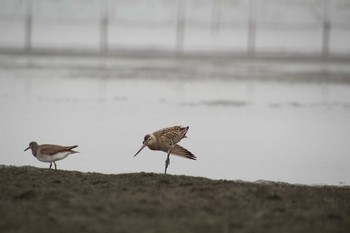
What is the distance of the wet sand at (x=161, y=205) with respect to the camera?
192 inches

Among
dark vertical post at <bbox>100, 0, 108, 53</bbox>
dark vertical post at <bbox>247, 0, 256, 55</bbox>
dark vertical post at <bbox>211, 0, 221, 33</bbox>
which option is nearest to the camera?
dark vertical post at <bbox>100, 0, 108, 53</bbox>

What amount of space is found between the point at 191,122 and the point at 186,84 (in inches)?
238

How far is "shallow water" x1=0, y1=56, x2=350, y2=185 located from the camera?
770 cm

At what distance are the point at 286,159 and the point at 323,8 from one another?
27.0 meters

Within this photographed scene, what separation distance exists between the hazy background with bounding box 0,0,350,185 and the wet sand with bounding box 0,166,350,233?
0.90 meters

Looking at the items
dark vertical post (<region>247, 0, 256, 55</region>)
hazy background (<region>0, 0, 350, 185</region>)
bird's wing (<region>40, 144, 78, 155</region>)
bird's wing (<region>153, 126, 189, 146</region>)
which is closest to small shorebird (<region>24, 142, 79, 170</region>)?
bird's wing (<region>40, 144, 78, 155</region>)

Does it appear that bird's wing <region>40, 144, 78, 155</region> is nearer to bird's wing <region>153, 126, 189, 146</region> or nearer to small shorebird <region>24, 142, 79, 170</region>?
small shorebird <region>24, 142, 79, 170</region>

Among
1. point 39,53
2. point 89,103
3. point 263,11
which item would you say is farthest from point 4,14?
point 89,103

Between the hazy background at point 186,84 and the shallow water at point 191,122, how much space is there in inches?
0.8

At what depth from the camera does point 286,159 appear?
8164 mm

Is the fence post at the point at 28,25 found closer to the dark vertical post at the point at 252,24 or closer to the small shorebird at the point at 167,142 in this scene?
the dark vertical post at the point at 252,24

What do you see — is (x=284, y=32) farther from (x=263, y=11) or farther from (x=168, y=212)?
(x=168, y=212)

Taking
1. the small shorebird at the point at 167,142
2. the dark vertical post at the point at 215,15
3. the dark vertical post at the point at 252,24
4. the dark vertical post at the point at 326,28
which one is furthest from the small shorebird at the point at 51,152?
the dark vertical post at the point at 215,15

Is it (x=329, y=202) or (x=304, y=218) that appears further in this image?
(x=329, y=202)
